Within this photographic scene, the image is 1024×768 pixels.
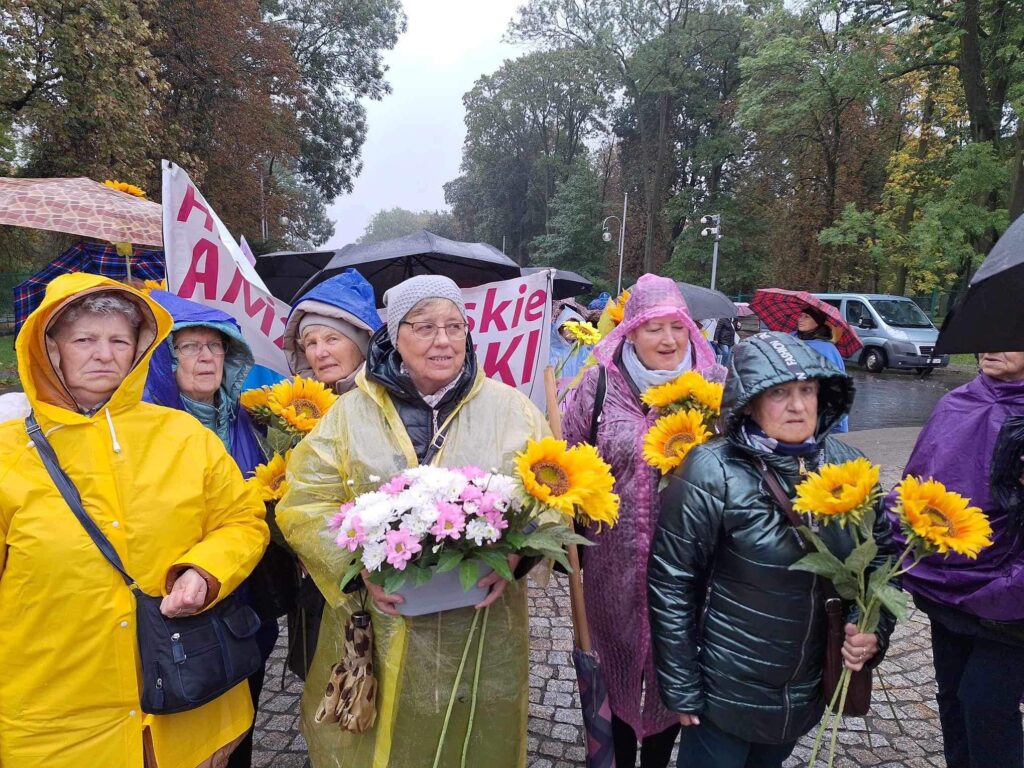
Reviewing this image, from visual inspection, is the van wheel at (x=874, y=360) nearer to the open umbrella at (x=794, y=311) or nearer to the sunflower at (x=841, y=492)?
the open umbrella at (x=794, y=311)

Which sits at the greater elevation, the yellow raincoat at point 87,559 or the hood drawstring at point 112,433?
the hood drawstring at point 112,433

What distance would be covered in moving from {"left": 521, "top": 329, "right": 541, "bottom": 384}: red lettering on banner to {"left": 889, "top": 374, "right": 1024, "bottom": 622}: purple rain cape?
1945 millimetres

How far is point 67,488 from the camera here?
1596 millimetres

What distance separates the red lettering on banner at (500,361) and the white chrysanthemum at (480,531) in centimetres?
210

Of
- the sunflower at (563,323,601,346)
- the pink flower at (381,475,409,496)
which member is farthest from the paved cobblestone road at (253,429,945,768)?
the sunflower at (563,323,601,346)

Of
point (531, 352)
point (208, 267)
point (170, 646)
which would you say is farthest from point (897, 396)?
point (170, 646)

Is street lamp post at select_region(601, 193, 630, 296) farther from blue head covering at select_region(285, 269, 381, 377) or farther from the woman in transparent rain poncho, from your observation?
the woman in transparent rain poncho

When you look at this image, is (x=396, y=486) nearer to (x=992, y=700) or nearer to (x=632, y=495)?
(x=632, y=495)

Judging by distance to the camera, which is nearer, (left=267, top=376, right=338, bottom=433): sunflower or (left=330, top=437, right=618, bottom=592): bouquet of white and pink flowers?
(left=330, top=437, right=618, bottom=592): bouquet of white and pink flowers

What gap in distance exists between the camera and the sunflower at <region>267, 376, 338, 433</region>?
2.25m

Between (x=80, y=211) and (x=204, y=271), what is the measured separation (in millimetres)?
985

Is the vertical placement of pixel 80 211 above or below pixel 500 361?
above

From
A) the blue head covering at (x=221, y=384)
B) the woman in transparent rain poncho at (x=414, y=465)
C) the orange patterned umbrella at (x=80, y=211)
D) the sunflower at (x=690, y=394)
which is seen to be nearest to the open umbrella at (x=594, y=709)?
the woman in transparent rain poncho at (x=414, y=465)

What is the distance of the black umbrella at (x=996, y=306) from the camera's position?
1.43 m
